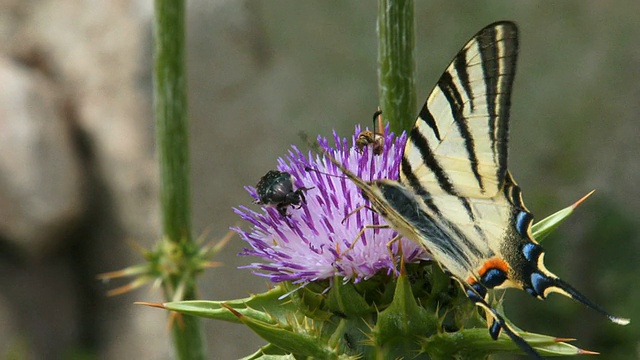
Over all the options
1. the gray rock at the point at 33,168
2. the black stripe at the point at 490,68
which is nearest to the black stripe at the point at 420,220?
the black stripe at the point at 490,68

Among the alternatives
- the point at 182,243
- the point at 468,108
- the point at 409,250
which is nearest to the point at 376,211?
the point at 409,250

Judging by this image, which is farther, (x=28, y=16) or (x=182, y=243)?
(x=28, y=16)

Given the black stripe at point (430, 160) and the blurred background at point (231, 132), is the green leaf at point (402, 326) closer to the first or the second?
the black stripe at point (430, 160)

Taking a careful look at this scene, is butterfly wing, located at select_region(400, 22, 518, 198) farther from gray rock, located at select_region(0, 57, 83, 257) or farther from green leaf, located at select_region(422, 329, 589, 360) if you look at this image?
gray rock, located at select_region(0, 57, 83, 257)

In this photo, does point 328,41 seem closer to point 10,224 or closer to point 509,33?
point 10,224

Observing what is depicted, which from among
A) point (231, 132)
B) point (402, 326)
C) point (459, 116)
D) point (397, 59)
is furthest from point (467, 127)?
point (231, 132)

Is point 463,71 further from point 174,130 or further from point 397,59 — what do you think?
point 174,130
